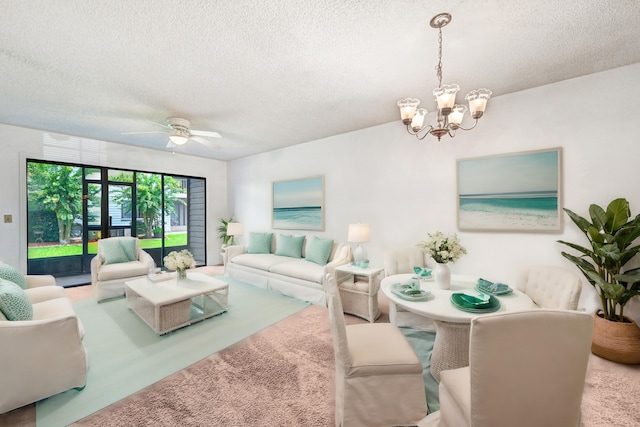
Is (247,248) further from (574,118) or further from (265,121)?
(574,118)

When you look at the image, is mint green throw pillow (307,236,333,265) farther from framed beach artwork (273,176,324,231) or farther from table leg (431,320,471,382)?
table leg (431,320,471,382)

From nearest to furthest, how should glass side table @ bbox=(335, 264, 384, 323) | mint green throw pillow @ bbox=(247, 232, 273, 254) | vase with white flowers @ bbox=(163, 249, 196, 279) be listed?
1. glass side table @ bbox=(335, 264, 384, 323)
2. vase with white flowers @ bbox=(163, 249, 196, 279)
3. mint green throw pillow @ bbox=(247, 232, 273, 254)

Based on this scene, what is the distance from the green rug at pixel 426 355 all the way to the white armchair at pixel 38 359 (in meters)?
2.56

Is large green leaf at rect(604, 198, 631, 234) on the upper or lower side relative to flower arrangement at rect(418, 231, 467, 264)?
upper

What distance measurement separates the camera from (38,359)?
5.53ft

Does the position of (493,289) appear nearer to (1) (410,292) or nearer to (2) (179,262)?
(1) (410,292)

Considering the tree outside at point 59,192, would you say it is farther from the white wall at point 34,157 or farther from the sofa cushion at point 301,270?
the sofa cushion at point 301,270

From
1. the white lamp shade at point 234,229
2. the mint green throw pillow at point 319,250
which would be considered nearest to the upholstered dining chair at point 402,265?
the mint green throw pillow at point 319,250

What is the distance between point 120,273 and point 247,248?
2.08m

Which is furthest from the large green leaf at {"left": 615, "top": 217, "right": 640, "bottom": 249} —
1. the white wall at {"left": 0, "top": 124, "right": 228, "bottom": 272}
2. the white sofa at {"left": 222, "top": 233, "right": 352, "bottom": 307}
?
the white wall at {"left": 0, "top": 124, "right": 228, "bottom": 272}

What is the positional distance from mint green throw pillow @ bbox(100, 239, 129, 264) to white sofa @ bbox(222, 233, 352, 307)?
1.66 metres

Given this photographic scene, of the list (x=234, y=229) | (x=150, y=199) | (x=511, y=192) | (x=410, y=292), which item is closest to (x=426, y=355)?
(x=410, y=292)

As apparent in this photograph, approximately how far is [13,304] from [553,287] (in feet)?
13.6

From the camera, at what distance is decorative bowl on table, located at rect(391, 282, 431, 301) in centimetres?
186
